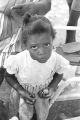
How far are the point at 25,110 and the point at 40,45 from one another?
0.47 m

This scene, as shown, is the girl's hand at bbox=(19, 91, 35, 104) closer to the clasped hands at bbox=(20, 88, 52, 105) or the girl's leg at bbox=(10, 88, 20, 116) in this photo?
the clasped hands at bbox=(20, 88, 52, 105)

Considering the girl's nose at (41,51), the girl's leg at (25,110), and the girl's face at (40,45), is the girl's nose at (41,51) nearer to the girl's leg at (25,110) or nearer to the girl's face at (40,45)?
the girl's face at (40,45)

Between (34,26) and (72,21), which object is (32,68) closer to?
(34,26)

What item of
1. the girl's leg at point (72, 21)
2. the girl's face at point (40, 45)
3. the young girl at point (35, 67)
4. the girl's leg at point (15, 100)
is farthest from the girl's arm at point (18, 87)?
the girl's leg at point (72, 21)

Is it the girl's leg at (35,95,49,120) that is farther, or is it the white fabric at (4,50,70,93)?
the girl's leg at (35,95,49,120)

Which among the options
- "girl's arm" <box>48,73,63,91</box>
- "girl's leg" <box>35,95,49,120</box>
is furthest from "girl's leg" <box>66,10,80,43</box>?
"girl's leg" <box>35,95,49,120</box>

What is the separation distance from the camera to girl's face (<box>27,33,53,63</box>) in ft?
4.52

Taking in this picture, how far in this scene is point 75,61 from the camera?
2.21 m

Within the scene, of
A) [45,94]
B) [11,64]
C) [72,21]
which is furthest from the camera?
[72,21]

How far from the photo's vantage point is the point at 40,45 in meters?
1.38

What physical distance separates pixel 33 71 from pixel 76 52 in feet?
2.77

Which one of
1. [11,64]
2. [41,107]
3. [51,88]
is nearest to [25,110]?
[41,107]

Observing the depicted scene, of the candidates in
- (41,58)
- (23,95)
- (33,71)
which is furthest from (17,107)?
(41,58)

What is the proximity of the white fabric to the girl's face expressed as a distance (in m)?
0.11
